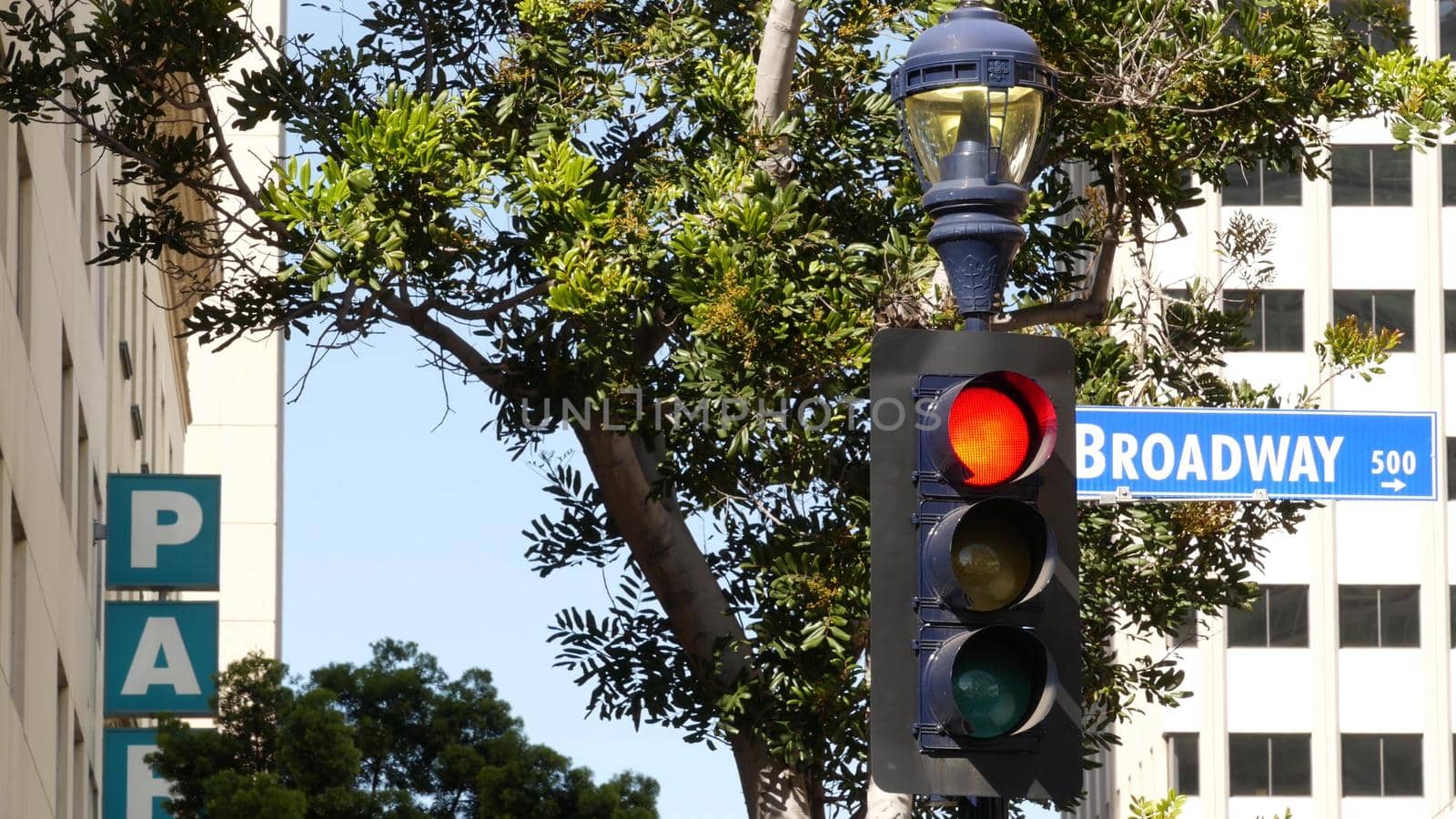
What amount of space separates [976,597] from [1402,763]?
50439 millimetres

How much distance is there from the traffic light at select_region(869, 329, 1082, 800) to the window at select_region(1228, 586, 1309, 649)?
50.1 m

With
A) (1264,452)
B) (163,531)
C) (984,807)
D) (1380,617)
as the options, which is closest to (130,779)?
(163,531)

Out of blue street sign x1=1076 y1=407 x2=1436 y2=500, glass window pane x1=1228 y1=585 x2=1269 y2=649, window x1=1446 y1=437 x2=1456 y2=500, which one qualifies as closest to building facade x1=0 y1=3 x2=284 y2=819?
blue street sign x1=1076 y1=407 x2=1436 y2=500

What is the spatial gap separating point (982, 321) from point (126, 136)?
313 inches

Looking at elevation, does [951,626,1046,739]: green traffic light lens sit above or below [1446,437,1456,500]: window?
below

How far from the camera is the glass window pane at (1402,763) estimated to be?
174ft

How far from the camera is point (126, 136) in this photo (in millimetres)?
13383

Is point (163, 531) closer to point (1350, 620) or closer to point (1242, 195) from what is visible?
point (1350, 620)

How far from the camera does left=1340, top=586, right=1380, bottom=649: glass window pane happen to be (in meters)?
54.6

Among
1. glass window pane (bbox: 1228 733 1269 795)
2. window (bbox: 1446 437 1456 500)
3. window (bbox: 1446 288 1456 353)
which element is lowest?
glass window pane (bbox: 1228 733 1269 795)

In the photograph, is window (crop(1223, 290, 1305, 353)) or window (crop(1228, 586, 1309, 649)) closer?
window (crop(1228, 586, 1309, 649))

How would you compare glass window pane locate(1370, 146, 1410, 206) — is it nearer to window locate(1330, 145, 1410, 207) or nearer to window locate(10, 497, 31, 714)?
window locate(1330, 145, 1410, 207)

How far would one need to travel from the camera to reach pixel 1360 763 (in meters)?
53.9

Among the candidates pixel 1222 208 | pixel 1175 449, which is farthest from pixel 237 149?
pixel 1175 449
